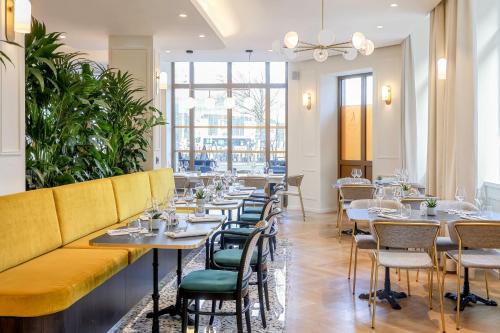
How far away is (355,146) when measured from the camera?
34.6ft

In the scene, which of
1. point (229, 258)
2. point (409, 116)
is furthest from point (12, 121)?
point (409, 116)

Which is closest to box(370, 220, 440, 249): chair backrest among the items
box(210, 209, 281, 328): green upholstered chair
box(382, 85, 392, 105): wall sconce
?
box(210, 209, 281, 328): green upholstered chair

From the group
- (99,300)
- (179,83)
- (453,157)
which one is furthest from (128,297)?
(179,83)

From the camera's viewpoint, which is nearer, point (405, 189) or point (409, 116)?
point (405, 189)

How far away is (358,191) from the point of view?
7188 millimetres

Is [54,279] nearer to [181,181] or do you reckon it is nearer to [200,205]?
[200,205]

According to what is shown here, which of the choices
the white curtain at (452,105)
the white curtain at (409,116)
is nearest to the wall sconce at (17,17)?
the white curtain at (452,105)

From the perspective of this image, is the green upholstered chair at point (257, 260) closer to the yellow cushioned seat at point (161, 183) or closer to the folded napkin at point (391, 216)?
the folded napkin at point (391, 216)

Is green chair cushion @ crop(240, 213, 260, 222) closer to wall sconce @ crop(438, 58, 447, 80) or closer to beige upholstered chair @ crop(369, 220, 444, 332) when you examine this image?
beige upholstered chair @ crop(369, 220, 444, 332)

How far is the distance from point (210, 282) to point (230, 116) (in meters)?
8.87

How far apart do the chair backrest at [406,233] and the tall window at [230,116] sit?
791 centimetres

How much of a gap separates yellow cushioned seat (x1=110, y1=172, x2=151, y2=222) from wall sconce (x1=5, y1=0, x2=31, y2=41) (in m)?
1.98

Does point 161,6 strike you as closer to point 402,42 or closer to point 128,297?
point 128,297

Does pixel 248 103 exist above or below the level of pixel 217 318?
above
